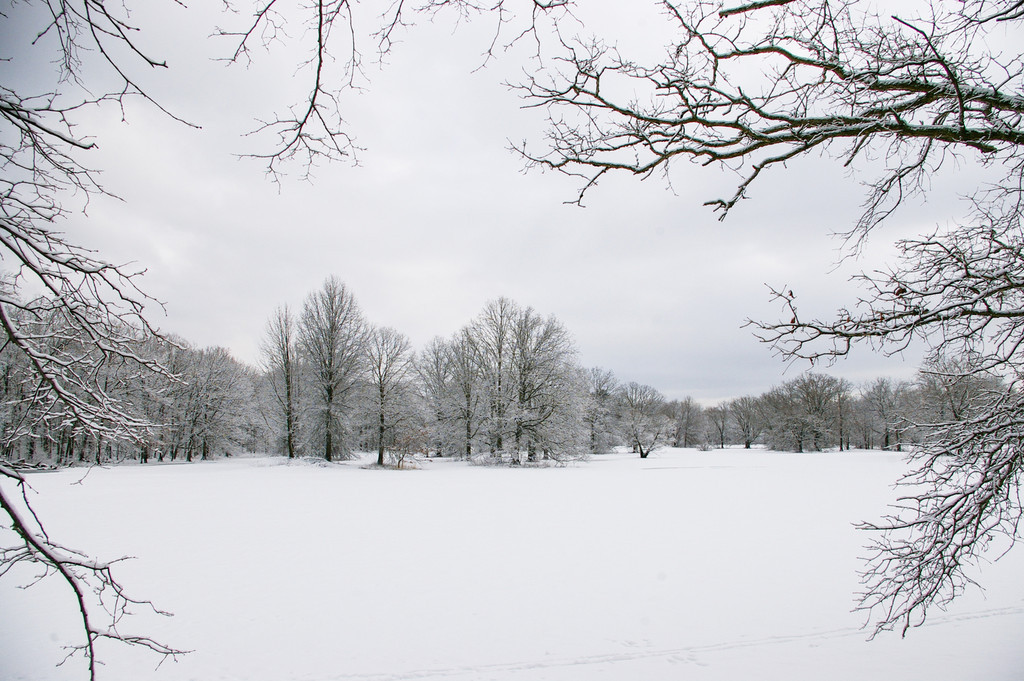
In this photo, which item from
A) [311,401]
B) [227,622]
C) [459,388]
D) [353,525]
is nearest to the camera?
[227,622]

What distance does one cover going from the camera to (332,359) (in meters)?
30.3

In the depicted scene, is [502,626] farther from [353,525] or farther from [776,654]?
[353,525]

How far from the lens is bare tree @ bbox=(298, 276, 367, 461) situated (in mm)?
29703

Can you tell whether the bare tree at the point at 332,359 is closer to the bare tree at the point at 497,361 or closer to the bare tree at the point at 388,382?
the bare tree at the point at 388,382

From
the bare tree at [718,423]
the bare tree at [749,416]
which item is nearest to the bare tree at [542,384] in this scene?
the bare tree at [749,416]

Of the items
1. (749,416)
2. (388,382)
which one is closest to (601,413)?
(388,382)

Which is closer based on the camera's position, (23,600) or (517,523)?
(23,600)

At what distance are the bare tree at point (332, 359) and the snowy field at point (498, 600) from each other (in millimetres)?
16508

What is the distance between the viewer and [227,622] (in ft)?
19.5

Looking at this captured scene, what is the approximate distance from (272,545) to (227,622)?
3.62 m

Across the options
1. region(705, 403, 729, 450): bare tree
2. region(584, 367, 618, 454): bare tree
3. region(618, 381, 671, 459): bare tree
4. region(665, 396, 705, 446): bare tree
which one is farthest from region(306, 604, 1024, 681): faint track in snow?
region(705, 403, 729, 450): bare tree

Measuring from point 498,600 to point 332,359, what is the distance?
1029 inches

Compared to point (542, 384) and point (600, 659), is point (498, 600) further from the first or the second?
point (542, 384)

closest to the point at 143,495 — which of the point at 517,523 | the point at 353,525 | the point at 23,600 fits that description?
the point at 353,525
